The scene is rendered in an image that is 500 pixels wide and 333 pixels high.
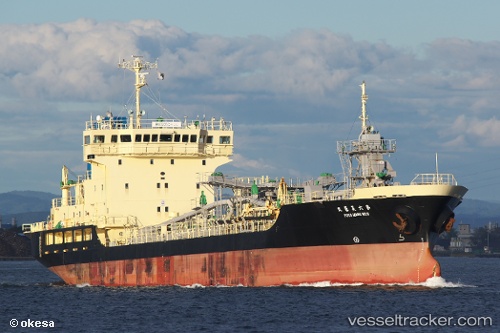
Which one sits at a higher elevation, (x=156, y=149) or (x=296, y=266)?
(x=156, y=149)

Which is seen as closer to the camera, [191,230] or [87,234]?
[191,230]

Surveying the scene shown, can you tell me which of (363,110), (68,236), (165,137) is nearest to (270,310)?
(363,110)

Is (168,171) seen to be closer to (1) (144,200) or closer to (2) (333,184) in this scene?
(1) (144,200)

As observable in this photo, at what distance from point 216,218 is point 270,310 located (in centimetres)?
1575

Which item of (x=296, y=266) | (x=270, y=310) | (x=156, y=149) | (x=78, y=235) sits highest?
(x=156, y=149)

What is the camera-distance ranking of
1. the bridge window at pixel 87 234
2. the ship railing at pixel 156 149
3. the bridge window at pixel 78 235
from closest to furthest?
1. the ship railing at pixel 156 149
2. the bridge window at pixel 87 234
3. the bridge window at pixel 78 235

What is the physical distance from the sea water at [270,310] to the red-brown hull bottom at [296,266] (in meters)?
0.52

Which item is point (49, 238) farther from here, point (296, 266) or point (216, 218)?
point (296, 266)

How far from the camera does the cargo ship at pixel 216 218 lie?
48.0 m

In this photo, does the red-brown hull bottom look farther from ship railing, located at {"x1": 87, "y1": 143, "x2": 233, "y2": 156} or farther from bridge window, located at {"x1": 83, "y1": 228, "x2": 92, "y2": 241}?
ship railing, located at {"x1": 87, "y1": 143, "x2": 233, "y2": 156}

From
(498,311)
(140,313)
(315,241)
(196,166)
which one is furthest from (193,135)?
(498,311)

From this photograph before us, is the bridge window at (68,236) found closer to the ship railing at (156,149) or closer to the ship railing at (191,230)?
the ship railing at (191,230)

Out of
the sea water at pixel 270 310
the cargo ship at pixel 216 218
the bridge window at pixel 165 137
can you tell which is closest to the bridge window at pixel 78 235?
the cargo ship at pixel 216 218

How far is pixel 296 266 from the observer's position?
165 feet
